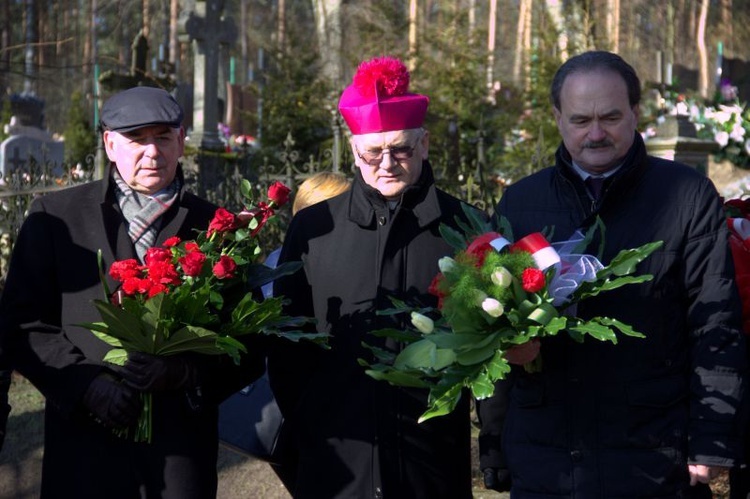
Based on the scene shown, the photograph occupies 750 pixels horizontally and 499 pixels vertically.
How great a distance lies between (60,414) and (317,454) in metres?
0.76

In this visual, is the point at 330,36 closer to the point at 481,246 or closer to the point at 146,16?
the point at 146,16

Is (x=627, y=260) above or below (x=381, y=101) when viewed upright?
below

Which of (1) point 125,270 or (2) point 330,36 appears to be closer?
(1) point 125,270

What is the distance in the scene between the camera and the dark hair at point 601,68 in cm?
303

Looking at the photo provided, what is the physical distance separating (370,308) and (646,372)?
34.1 inches

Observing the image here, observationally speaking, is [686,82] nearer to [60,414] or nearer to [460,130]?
[460,130]

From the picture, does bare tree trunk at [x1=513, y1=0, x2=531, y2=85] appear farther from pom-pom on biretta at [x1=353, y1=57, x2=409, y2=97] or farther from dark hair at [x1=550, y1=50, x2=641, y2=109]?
dark hair at [x1=550, y1=50, x2=641, y2=109]

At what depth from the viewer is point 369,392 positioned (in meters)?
3.31

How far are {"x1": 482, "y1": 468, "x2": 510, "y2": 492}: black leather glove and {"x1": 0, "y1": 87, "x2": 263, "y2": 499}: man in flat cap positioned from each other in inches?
31.2

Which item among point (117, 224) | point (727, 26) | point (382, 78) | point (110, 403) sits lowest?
point (110, 403)

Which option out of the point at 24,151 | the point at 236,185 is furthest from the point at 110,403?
the point at 24,151

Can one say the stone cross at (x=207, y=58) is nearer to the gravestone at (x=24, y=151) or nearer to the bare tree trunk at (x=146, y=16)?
the gravestone at (x=24, y=151)

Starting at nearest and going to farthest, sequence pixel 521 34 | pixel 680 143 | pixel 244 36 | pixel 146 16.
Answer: pixel 680 143
pixel 521 34
pixel 146 16
pixel 244 36

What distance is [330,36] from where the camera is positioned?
80.8 feet
